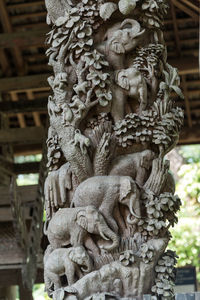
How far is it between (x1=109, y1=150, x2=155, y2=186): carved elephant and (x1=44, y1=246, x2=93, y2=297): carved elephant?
388 mm

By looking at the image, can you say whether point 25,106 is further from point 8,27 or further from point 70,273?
point 70,273

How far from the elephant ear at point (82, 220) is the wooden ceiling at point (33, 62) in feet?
16.4

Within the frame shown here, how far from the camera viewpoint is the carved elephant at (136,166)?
8.25 feet

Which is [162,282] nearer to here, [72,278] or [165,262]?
[165,262]

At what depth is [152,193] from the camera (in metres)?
2.44

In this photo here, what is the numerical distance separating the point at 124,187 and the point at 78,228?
0.26 metres

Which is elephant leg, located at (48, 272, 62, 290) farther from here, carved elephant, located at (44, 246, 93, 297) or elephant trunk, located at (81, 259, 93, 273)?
elephant trunk, located at (81, 259, 93, 273)

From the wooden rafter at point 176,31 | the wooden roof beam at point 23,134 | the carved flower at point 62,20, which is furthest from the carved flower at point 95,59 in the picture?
the wooden rafter at point 176,31

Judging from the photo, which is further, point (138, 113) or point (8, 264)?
point (8, 264)

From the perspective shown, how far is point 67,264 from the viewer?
7.77ft

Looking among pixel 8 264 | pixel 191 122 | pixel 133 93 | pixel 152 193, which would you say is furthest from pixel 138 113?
pixel 191 122

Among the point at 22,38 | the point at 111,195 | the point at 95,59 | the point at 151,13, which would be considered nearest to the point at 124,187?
the point at 111,195

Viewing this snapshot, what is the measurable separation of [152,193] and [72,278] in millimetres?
491

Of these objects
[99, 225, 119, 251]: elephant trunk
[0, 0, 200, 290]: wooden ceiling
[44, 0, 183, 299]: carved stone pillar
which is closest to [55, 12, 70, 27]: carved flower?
[44, 0, 183, 299]: carved stone pillar
